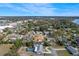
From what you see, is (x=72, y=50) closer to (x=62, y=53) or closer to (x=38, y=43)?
(x=62, y=53)

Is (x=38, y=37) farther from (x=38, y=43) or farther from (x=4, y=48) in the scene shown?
(x=4, y=48)

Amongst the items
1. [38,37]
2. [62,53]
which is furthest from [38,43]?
Answer: [62,53]

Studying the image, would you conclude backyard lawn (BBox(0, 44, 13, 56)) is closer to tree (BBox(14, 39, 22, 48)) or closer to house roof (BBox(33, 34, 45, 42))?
tree (BBox(14, 39, 22, 48))

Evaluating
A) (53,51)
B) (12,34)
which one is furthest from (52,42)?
(12,34)

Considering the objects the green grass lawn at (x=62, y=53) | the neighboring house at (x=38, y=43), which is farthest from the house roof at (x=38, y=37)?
the green grass lawn at (x=62, y=53)

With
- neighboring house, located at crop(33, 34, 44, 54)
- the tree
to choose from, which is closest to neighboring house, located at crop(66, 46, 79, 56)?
neighboring house, located at crop(33, 34, 44, 54)

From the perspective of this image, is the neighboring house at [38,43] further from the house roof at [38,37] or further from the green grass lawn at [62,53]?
the green grass lawn at [62,53]

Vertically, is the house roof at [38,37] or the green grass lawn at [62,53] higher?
the house roof at [38,37]

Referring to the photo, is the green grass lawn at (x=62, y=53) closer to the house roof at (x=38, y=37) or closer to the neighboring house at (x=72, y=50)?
the neighboring house at (x=72, y=50)

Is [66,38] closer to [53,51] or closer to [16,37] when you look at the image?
[53,51]

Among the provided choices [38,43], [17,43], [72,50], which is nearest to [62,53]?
[72,50]

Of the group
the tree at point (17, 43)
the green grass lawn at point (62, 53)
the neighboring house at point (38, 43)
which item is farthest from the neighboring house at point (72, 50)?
the tree at point (17, 43)
